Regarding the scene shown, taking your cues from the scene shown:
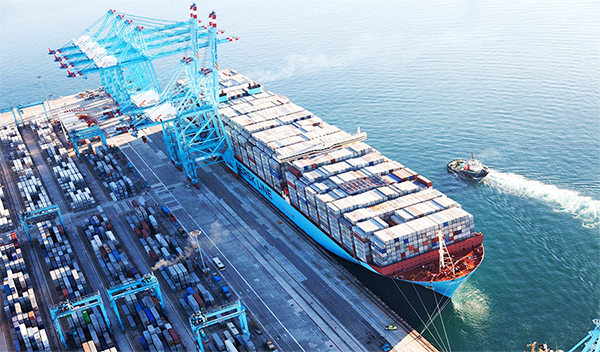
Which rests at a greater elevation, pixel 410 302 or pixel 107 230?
pixel 107 230

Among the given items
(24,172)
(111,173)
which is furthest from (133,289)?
(24,172)

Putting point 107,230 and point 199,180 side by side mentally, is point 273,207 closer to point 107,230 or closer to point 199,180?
point 199,180

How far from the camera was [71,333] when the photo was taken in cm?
9131

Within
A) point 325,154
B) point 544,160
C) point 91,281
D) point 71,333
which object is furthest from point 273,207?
point 544,160

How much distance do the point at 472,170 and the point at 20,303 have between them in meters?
93.9

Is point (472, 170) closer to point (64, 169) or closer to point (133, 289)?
point (133, 289)

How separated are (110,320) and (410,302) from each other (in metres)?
49.3

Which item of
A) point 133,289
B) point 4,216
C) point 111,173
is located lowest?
point 133,289

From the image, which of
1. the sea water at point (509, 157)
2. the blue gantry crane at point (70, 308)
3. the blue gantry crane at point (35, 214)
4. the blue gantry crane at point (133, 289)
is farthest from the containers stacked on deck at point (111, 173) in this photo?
the sea water at point (509, 157)

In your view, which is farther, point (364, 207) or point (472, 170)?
point (472, 170)

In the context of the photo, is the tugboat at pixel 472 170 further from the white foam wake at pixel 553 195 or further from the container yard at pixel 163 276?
the container yard at pixel 163 276

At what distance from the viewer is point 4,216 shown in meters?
128

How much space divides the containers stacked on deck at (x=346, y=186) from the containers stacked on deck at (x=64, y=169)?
37.2m

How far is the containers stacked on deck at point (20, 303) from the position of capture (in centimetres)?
8950
